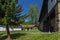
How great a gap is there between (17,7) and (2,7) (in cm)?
163

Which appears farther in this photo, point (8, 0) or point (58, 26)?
point (58, 26)

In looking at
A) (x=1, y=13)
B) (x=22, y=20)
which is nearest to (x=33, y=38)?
(x=22, y=20)

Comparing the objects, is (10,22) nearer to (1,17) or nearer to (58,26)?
(1,17)

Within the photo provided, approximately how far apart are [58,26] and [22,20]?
3.95m

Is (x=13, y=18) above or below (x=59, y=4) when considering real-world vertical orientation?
below

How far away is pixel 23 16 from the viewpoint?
1895 centimetres

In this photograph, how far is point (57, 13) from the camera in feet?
65.5

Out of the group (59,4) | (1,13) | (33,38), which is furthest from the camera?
(59,4)

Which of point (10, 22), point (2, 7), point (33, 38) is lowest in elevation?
point (33, 38)

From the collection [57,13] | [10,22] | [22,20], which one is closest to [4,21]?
[10,22]

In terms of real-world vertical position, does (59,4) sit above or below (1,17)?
above

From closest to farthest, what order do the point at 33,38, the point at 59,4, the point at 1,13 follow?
1. the point at 33,38
2. the point at 1,13
3. the point at 59,4

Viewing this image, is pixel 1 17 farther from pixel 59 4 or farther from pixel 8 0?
pixel 59 4

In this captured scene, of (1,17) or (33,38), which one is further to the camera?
(1,17)
